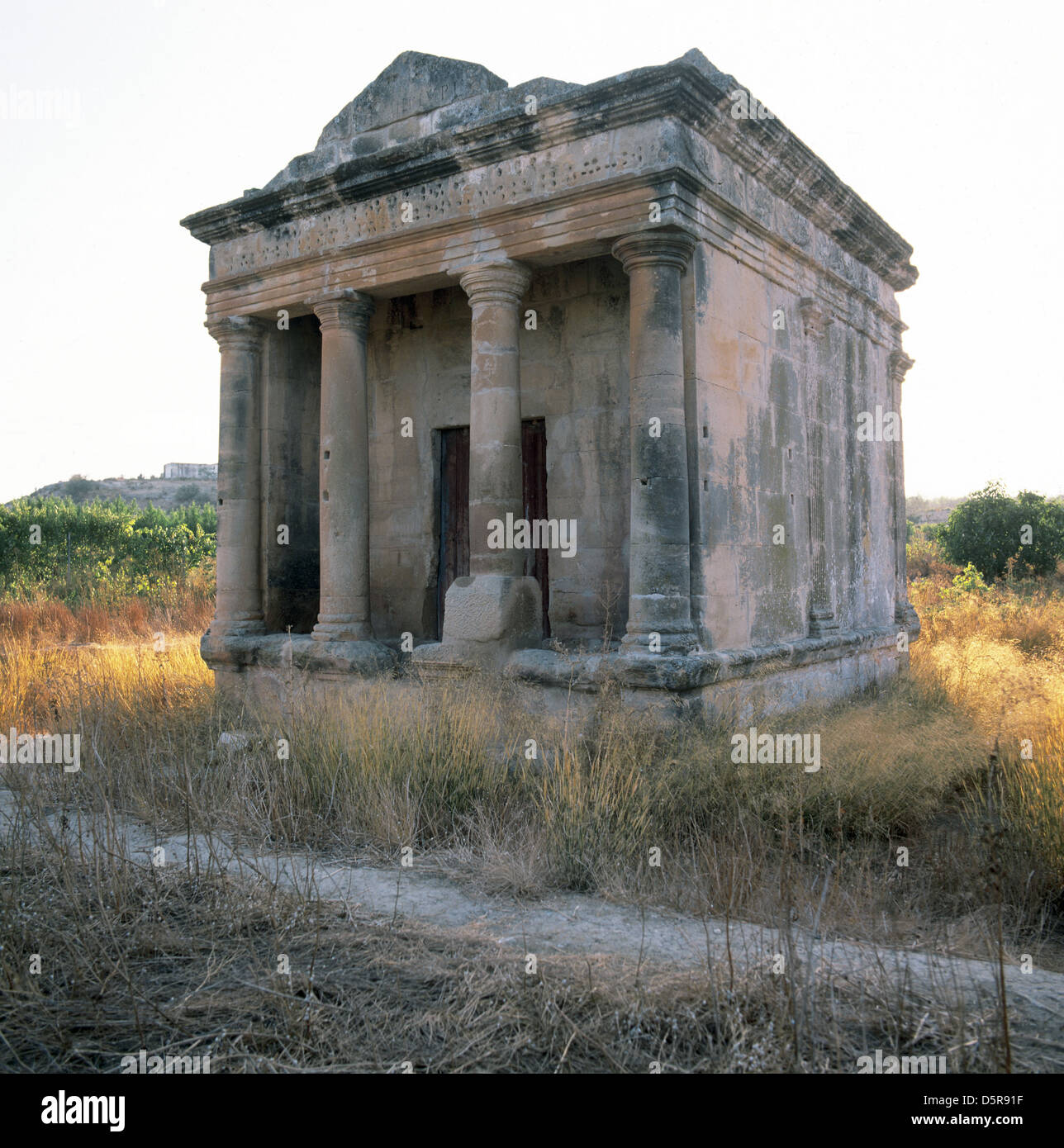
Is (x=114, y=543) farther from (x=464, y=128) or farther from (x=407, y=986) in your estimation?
(x=407, y=986)

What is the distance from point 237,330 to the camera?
9.79 m

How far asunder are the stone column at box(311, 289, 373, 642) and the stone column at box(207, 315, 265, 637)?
117cm

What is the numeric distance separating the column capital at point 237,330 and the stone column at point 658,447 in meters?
4.43

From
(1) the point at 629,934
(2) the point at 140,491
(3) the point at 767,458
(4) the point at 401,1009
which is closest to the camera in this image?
(4) the point at 401,1009

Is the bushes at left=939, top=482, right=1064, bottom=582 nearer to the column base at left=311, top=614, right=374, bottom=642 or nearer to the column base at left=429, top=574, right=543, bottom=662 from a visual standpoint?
the column base at left=429, top=574, right=543, bottom=662

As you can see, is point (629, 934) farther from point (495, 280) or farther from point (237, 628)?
point (237, 628)

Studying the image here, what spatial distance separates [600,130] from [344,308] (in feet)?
9.86

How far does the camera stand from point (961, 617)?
14.3m

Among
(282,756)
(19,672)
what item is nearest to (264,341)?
(19,672)

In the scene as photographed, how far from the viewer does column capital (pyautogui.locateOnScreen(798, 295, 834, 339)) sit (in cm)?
924

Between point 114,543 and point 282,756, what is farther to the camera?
point 114,543

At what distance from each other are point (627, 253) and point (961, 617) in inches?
380

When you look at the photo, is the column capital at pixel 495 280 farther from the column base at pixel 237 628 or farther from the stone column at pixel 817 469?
the column base at pixel 237 628

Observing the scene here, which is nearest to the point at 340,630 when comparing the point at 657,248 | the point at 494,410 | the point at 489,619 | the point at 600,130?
the point at 489,619
